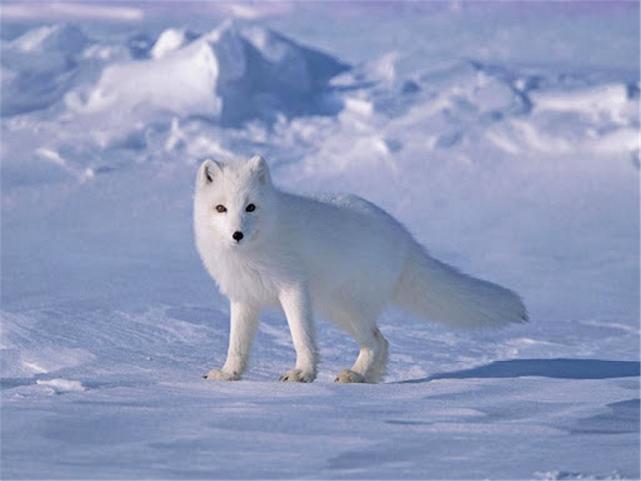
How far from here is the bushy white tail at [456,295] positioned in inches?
153

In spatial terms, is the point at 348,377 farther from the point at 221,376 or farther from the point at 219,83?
the point at 219,83

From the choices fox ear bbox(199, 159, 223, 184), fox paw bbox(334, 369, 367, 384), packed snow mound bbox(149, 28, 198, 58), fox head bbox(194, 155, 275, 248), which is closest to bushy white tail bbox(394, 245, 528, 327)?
fox paw bbox(334, 369, 367, 384)

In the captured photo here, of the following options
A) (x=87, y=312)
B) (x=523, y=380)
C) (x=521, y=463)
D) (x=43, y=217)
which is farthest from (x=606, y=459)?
(x=43, y=217)

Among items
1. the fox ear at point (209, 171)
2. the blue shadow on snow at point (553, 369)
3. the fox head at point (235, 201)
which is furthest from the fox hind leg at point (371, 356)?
the fox ear at point (209, 171)

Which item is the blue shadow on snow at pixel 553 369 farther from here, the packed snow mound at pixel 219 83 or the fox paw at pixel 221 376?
the packed snow mound at pixel 219 83

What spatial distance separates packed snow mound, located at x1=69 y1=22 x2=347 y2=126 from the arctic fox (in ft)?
21.0

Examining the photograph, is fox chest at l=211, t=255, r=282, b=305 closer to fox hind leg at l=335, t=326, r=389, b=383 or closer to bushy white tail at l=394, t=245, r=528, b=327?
fox hind leg at l=335, t=326, r=389, b=383

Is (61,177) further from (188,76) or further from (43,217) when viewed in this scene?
(188,76)

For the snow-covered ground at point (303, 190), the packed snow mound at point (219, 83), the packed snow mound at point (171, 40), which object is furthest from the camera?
the packed snow mound at point (171, 40)

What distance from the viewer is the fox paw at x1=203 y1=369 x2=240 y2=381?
3.53m

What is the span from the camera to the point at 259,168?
3.49m

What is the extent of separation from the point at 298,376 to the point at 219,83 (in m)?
7.32

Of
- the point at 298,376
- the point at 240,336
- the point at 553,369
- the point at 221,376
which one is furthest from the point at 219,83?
the point at 298,376

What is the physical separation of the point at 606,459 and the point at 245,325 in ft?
5.45
